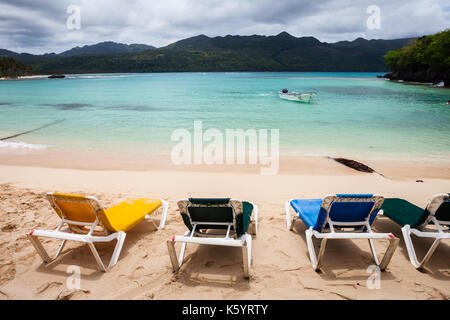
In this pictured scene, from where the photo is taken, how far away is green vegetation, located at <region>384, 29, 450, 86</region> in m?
58.3

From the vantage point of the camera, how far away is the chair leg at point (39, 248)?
11.5ft

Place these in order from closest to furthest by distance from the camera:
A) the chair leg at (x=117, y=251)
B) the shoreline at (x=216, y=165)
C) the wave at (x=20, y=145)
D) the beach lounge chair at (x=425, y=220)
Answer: the beach lounge chair at (x=425, y=220) < the chair leg at (x=117, y=251) < the shoreline at (x=216, y=165) < the wave at (x=20, y=145)

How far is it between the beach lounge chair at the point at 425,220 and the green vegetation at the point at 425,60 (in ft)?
229

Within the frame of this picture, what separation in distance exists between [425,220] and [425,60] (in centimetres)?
7907

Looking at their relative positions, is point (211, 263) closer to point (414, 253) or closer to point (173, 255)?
point (173, 255)

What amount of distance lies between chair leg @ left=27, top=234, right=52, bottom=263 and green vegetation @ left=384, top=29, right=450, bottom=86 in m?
74.0

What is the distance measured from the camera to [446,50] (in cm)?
5825

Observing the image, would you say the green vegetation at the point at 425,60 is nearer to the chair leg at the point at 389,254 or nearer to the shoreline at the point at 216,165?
the shoreline at the point at 216,165

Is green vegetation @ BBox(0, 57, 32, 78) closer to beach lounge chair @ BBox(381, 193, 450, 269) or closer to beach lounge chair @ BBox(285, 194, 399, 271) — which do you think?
beach lounge chair @ BBox(285, 194, 399, 271)

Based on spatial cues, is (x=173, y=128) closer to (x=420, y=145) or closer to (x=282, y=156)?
(x=282, y=156)

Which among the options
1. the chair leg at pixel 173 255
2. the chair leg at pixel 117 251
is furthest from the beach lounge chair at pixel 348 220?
the chair leg at pixel 117 251
